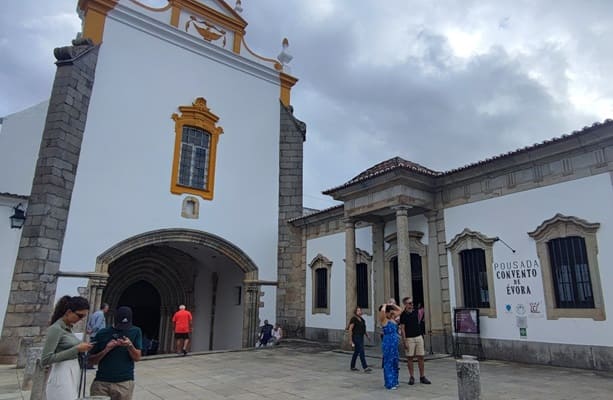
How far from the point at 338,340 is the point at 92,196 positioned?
9.05 meters

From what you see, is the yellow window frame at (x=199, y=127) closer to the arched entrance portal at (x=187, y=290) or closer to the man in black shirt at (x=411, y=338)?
the arched entrance portal at (x=187, y=290)

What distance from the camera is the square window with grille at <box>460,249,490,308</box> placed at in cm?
1031

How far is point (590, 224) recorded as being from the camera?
848cm

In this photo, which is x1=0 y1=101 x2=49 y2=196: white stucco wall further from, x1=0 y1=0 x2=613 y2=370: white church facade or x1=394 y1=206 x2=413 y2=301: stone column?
x1=394 y1=206 x2=413 y2=301: stone column

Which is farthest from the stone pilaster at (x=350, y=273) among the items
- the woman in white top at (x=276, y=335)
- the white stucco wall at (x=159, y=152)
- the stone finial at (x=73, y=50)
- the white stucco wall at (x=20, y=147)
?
the white stucco wall at (x=20, y=147)

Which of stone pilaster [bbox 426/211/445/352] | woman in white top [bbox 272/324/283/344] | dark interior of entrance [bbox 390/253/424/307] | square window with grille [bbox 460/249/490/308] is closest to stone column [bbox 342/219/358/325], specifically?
dark interior of entrance [bbox 390/253/424/307]

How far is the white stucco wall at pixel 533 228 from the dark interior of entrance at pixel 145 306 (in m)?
12.6

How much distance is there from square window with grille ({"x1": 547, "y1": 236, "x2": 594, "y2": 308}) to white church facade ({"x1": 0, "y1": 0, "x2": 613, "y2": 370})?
29 mm

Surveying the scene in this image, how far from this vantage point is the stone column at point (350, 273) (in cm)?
1219

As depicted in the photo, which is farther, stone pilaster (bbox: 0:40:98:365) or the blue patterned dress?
stone pilaster (bbox: 0:40:98:365)

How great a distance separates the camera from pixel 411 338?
7.50 metres

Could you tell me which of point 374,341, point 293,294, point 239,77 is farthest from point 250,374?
point 239,77

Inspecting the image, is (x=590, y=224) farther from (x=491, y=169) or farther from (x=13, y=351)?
(x=13, y=351)

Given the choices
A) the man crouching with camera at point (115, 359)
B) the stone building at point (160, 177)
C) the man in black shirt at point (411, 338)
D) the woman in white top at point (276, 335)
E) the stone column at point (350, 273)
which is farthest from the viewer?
the woman in white top at point (276, 335)
